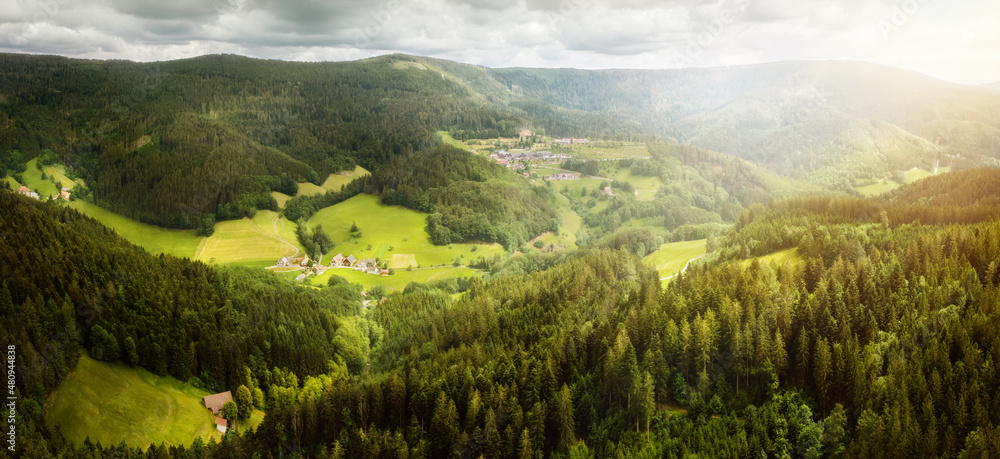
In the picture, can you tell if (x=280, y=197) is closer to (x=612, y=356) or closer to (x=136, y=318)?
(x=136, y=318)

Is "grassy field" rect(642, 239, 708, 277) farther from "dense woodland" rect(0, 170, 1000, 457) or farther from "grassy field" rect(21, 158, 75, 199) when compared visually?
"grassy field" rect(21, 158, 75, 199)

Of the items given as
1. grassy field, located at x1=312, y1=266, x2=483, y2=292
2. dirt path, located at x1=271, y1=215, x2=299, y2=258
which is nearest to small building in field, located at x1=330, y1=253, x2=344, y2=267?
grassy field, located at x1=312, y1=266, x2=483, y2=292

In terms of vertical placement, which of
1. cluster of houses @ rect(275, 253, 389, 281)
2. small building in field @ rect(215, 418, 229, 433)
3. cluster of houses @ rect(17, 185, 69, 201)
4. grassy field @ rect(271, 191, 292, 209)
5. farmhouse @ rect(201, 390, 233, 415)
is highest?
cluster of houses @ rect(17, 185, 69, 201)

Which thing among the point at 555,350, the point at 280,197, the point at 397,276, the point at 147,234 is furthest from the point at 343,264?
the point at 555,350

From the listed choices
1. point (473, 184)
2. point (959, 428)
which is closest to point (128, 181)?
point (473, 184)

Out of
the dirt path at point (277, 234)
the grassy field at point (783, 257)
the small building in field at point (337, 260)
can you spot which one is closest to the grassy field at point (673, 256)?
the grassy field at point (783, 257)

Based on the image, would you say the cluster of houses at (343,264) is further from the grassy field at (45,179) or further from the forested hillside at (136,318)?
the grassy field at (45,179)
